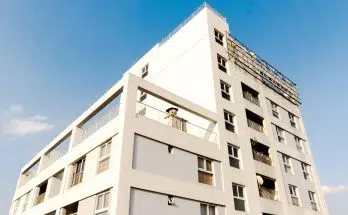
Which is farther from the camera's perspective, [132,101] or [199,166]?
[199,166]

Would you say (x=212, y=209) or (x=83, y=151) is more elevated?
(x=83, y=151)

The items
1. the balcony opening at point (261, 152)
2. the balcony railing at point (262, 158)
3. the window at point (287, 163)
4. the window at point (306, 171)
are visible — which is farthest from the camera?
the window at point (306, 171)

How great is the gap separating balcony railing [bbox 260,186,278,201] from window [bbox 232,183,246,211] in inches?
99.2

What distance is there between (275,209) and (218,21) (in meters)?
16.7

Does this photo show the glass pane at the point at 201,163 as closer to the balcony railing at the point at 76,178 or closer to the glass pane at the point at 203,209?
the glass pane at the point at 203,209

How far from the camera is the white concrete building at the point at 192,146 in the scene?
1402cm

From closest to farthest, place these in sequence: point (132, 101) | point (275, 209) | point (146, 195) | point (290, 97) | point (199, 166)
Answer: point (146, 195)
point (132, 101)
point (199, 166)
point (275, 209)
point (290, 97)

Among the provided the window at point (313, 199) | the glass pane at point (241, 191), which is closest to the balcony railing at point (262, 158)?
the glass pane at point (241, 191)

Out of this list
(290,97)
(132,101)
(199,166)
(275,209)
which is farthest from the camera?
(290,97)

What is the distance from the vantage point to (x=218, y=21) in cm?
2609

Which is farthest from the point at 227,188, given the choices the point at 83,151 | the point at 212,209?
the point at 83,151

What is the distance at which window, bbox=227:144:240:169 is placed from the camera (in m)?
18.9

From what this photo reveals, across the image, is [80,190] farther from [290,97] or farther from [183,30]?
[290,97]

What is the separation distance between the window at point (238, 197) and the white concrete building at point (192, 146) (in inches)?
2.6
